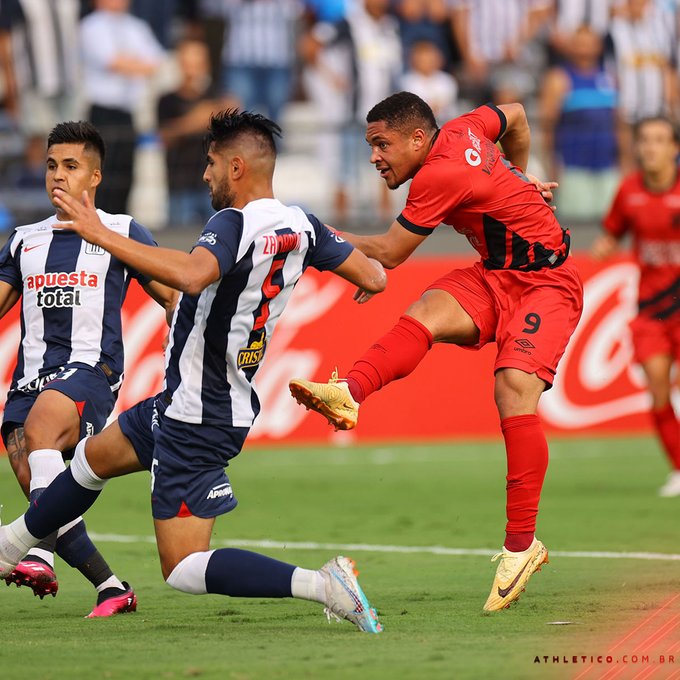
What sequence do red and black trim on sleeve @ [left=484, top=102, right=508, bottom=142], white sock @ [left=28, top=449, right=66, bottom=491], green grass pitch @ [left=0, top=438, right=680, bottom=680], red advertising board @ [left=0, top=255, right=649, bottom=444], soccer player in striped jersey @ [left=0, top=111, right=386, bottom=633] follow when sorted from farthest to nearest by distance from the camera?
red advertising board @ [left=0, top=255, right=649, bottom=444] < red and black trim on sleeve @ [left=484, top=102, right=508, bottom=142] < white sock @ [left=28, top=449, right=66, bottom=491] < soccer player in striped jersey @ [left=0, top=111, right=386, bottom=633] < green grass pitch @ [left=0, top=438, right=680, bottom=680]

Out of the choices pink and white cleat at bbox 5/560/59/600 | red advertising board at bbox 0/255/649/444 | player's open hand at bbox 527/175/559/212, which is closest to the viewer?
pink and white cleat at bbox 5/560/59/600

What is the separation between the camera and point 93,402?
6641mm

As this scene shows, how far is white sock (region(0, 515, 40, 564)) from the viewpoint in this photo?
19.9 ft

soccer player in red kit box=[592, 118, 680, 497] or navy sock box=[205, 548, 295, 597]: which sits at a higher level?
soccer player in red kit box=[592, 118, 680, 497]

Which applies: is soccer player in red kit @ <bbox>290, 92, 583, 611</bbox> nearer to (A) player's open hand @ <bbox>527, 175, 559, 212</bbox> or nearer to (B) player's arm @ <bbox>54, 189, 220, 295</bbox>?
(A) player's open hand @ <bbox>527, 175, 559, 212</bbox>

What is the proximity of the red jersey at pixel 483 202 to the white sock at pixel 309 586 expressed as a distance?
184 centimetres

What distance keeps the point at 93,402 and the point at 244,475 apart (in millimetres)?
6142

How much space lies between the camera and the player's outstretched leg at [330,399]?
238 inches

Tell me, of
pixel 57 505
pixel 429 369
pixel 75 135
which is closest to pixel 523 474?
pixel 57 505

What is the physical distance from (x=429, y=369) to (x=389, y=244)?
811 centimetres

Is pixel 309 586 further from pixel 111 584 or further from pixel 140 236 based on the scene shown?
pixel 140 236

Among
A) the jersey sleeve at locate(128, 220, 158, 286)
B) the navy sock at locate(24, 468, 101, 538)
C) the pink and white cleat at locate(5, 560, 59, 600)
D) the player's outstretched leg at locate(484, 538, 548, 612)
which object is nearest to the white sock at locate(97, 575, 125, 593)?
the pink and white cleat at locate(5, 560, 59, 600)

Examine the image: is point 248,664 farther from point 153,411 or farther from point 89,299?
point 89,299

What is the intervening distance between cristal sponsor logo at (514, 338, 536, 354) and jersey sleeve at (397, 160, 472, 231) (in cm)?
66
